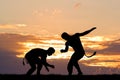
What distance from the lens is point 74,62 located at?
23312mm

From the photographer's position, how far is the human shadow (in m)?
23.4

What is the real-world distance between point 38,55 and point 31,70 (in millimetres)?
1006

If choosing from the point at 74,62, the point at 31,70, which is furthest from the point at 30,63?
the point at 74,62

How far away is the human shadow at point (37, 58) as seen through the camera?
76.8 feet
